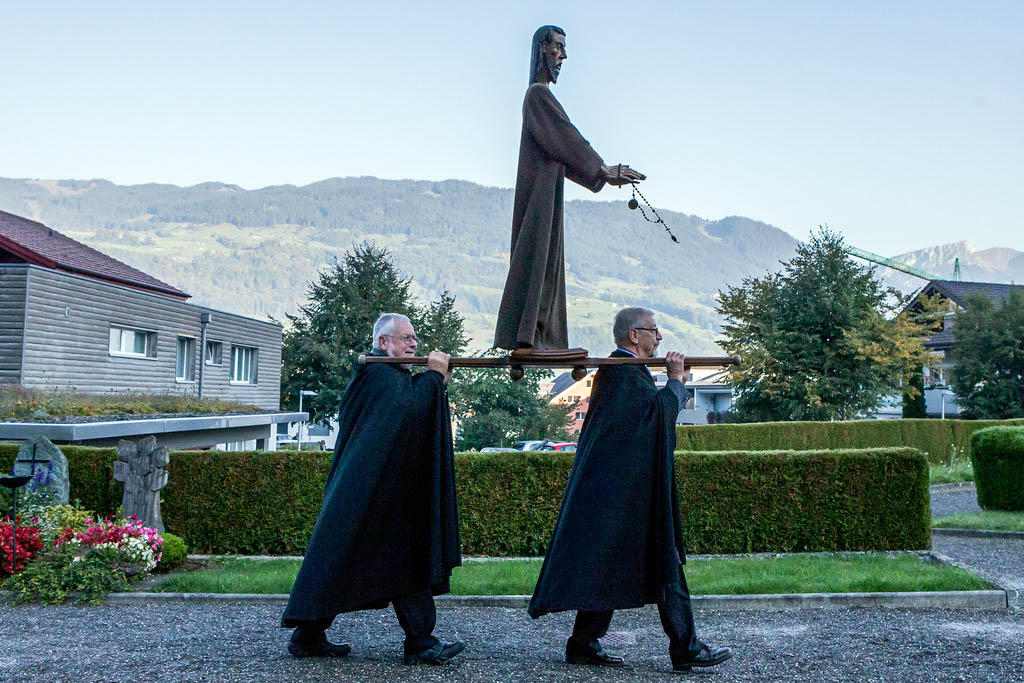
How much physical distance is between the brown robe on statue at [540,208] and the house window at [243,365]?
2935cm

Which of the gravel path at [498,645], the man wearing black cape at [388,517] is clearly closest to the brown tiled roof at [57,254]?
the gravel path at [498,645]

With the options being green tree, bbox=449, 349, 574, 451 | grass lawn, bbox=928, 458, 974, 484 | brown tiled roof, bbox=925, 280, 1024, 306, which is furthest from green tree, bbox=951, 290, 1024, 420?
green tree, bbox=449, 349, 574, 451

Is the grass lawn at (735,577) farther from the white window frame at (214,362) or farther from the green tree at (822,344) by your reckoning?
the green tree at (822,344)

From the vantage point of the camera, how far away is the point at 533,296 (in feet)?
18.7

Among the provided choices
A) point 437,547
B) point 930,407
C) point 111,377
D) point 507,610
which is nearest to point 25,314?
point 111,377

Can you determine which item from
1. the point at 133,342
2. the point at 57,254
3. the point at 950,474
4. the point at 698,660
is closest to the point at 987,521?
the point at 950,474

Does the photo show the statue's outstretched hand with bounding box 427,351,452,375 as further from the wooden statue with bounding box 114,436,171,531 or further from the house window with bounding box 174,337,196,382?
the house window with bounding box 174,337,196,382

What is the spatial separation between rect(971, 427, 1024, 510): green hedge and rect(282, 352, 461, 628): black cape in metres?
13.8

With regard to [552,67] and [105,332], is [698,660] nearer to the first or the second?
[552,67]

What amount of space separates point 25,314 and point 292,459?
12.8 metres

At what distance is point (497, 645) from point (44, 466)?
278 inches

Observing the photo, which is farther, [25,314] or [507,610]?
[25,314]

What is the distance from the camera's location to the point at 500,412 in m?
37.5

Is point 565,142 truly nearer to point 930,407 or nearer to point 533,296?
point 533,296
